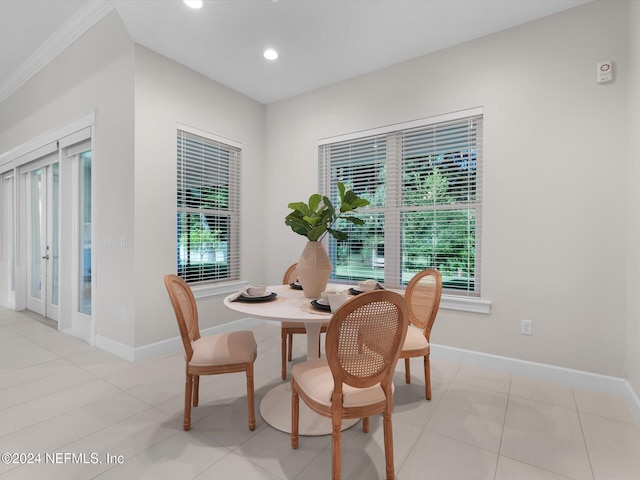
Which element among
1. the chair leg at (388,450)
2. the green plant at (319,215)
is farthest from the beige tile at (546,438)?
the green plant at (319,215)

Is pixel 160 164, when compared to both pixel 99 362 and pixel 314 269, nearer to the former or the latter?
pixel 99 362

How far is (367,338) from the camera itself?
1391 millimetres

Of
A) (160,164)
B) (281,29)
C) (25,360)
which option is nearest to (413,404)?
(160,164)

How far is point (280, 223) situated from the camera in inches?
165

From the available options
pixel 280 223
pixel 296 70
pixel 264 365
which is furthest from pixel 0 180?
pixel 264 365

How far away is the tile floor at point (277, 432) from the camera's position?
Result: 1580 mm

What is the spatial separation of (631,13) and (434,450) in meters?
3.20

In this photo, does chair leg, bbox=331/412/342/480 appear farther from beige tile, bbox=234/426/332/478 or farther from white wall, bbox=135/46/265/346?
white wall, bbox=135/46/265/346

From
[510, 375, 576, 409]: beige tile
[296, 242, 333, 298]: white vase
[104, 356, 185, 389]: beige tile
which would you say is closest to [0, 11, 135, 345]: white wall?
[104, 356, 185, 389]: beige tile

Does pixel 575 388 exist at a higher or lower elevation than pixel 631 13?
lower

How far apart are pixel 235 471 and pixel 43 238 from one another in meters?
4.31

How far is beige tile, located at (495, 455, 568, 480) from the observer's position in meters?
1.54

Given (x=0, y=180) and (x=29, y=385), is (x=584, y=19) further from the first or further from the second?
(x=0, y=180)

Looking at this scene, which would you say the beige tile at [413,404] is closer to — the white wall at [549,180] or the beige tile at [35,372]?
the white wall at [549,180]
